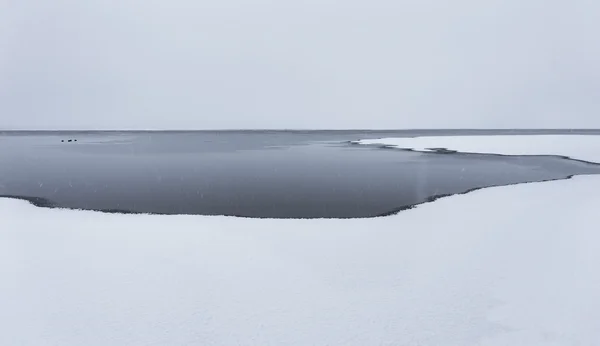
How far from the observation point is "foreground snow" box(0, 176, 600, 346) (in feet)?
16.8

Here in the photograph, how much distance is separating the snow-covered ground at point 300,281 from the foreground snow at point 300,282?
23 mm

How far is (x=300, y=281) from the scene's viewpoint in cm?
666

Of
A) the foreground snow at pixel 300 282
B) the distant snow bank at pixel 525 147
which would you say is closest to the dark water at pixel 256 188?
the foreground snow at pixel 300 282

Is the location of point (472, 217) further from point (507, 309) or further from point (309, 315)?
point (309, 315)

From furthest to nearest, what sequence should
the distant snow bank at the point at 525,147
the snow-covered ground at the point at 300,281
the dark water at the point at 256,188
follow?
the distant snow bank at the point at 525,147 → the dark water at the point at 256,188 → the snow-covered ground at the point at 300,281

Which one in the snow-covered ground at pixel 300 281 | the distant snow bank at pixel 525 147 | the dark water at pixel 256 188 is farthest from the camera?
the distant snow bank at pixel 525 147

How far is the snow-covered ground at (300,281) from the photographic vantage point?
16.8 ft

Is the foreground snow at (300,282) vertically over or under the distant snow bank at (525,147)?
under

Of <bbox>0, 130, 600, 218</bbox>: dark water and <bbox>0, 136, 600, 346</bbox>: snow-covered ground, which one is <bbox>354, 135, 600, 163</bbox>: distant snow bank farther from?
<bbox>0, 136, 600, 346</bbox>: snow-covered ground

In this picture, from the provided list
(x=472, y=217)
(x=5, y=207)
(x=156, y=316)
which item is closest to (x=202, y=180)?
(x=5, y=207)

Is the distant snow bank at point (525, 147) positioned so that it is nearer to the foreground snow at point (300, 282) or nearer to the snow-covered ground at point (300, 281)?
the snow-covered ground at point (300, 281)

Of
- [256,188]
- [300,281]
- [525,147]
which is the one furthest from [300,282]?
[525,147]

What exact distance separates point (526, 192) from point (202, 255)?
12.0m

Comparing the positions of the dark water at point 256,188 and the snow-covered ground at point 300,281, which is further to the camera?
the dark water at point 256,188
